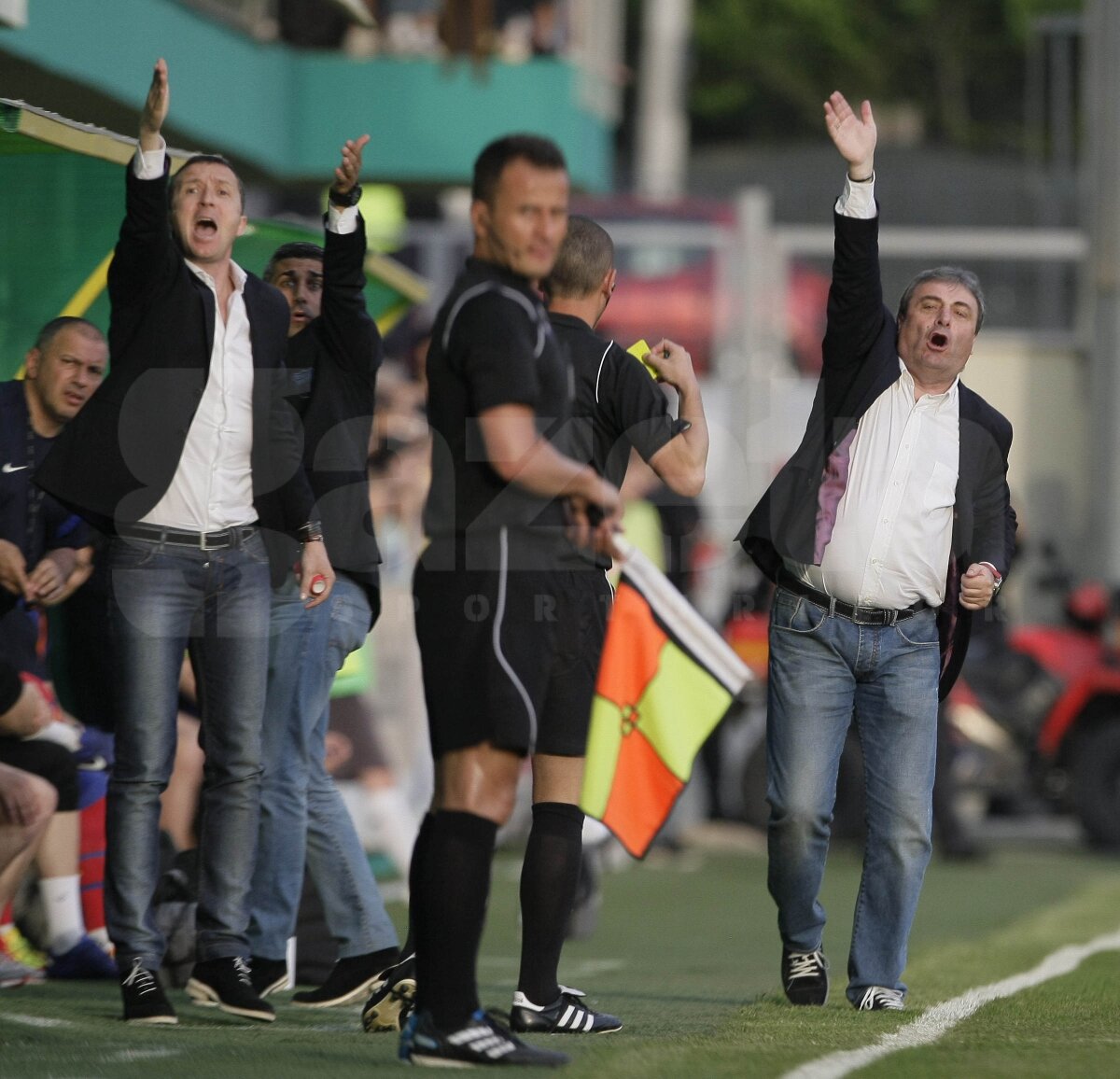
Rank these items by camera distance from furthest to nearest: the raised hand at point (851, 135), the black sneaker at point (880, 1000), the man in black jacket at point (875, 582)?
the man in black jacket at point (875, 582) < the black sneaker at point (880, 1000) < the raised hand at point (851, 135)

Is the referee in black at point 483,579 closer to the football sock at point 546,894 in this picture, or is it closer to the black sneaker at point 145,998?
the football sock at point 546,894

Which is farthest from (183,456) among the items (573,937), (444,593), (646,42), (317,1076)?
(646,42)

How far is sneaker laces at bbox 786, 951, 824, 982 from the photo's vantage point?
711cm

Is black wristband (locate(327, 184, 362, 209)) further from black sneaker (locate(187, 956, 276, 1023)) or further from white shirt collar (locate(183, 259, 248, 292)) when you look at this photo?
black sneaker (locate(187, 956, 276, 1023))

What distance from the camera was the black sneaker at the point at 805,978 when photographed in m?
7.10

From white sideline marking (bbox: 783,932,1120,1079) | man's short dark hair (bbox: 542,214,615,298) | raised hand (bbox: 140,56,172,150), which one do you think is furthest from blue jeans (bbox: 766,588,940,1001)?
raised hand (bbox: 140,56,172,150)

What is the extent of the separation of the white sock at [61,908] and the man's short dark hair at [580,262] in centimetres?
299

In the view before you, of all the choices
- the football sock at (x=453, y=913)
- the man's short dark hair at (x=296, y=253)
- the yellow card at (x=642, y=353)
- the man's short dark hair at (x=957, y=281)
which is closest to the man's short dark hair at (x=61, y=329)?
the man's short dark hair at (x=296, y=253)

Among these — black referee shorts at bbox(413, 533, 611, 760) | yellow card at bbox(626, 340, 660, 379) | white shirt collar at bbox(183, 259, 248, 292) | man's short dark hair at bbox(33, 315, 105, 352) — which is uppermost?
white shirt collar at bbox(183, 259, 248, 292)

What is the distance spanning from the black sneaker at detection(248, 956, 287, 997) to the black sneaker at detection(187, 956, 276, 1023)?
1.38 feet

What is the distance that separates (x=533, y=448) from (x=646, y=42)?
2634 cm

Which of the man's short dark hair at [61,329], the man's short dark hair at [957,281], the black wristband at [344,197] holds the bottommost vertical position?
the man's short dark hair at [61,329]

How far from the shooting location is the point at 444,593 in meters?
5.49

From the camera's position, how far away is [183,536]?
6.58 metres
